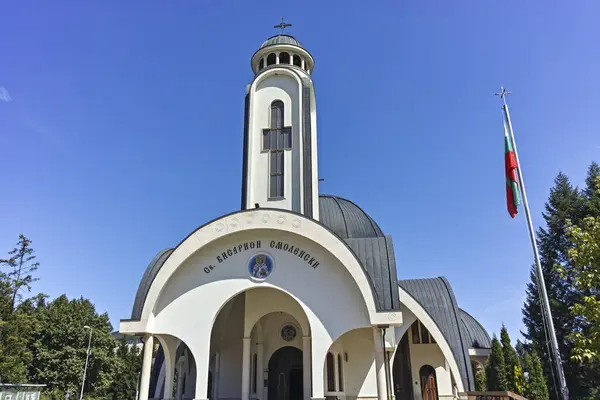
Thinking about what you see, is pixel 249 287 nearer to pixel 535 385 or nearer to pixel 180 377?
pixel 180 377

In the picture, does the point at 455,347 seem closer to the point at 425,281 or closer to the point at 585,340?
the point at 425,281

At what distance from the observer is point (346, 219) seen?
21.0 metres

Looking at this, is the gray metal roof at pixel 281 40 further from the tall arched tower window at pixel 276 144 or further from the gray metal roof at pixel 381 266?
the gray metal roof at pixel 381 266

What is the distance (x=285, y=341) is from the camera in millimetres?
18594

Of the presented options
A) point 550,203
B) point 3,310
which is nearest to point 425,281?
point 550,203

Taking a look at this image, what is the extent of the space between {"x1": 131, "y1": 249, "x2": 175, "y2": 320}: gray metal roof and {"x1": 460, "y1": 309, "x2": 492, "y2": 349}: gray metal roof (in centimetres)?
1786

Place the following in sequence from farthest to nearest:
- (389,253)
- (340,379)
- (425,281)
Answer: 1. (425,281)
2. (340,379)
3. (389,253)

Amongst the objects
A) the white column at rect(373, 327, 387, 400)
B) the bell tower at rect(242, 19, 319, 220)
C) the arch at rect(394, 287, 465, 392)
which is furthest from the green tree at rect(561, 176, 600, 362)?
the bell tower at rect(242, 19, 319, 220)

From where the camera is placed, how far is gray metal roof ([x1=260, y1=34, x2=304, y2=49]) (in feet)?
66.9

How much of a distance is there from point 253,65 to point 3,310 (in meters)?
16.5

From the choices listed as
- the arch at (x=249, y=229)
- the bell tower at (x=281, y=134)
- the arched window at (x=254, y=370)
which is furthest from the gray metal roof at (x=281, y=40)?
the arched window at (x=254, y=370)

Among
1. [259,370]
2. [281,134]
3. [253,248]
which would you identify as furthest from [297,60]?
[259,370]

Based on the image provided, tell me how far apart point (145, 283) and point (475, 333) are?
1996cm

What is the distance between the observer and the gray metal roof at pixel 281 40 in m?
20.4
